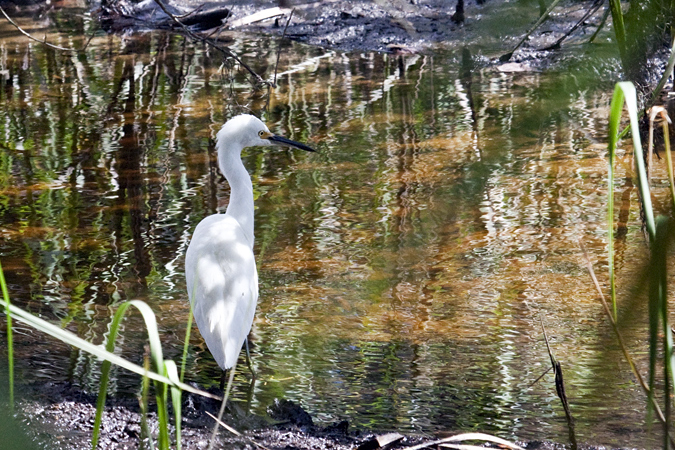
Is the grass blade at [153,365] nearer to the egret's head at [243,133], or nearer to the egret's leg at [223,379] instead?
the egret's leg at [223,379]

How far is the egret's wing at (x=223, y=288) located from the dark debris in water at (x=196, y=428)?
27 cm

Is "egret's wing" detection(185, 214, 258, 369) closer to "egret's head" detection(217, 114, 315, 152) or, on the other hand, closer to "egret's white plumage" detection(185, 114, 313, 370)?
"egret's white plumage" detection(185, 114, 313, 370)

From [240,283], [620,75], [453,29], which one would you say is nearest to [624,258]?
[240,283]

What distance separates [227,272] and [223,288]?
10 centimetres

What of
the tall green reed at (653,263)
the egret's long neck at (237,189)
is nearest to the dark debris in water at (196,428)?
the egret's long neck at (237,189)

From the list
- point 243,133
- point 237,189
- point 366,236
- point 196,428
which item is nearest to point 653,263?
point 196,428

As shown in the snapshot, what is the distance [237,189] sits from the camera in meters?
4.11

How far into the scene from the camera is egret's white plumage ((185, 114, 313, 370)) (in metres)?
3.13

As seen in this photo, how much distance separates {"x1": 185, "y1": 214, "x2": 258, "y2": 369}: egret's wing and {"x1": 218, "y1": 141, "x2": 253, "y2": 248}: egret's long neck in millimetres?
344

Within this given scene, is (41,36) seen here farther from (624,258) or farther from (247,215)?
(624,258)

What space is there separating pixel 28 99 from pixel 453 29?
599 centimetres

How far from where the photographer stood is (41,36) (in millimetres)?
12414

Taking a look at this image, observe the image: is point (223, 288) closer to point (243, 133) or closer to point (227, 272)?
point (227, 272)

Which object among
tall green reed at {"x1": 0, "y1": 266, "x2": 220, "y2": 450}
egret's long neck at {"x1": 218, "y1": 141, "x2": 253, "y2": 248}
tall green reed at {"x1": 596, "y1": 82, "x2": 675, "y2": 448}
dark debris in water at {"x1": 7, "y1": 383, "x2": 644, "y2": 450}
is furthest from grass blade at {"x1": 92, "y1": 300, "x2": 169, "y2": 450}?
egret's long neck at {"x1": 218, "y1": 141, "x2": 253, "y2": 248}
